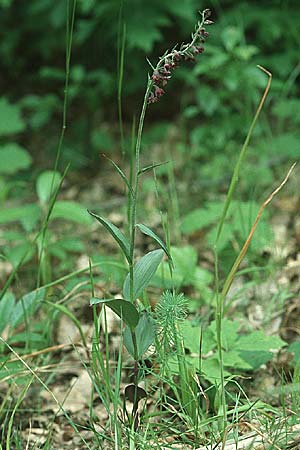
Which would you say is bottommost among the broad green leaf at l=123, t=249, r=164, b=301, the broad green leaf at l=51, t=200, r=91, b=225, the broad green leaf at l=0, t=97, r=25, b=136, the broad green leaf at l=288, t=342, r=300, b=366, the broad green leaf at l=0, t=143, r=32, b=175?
the broad green leaf at l=288, t=342, r=300, b=366

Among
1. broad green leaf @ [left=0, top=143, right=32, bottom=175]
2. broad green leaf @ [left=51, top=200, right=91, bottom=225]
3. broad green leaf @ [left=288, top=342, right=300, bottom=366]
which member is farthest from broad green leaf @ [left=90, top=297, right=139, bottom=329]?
broad green leaf @ [left=0, top=143, right=32, bottom=175]

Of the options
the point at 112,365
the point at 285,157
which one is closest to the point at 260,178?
the point at 285,157

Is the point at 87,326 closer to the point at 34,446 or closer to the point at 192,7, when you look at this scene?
the point at 34,446

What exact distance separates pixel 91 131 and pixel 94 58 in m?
0.40

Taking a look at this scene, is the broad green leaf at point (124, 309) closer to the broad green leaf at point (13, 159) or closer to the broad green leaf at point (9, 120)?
the broad green leaf at point (13, 159)

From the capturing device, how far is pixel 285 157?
3.00m

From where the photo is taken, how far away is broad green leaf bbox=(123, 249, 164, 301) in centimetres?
138

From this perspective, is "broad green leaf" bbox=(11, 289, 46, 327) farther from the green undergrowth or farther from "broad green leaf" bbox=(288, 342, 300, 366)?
"broad green leaf" bbox=(288, 342, 300, 366)

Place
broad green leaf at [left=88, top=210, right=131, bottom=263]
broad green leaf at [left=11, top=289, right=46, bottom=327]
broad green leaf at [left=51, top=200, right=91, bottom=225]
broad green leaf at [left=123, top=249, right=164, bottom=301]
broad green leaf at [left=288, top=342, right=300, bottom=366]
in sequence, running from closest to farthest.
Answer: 1. broad green leaf at [left=88, top=210, right=131, bottom=263]
2. broad green leaf at [left=123, top=249, right=164, bottom=301]
3. broad green leaf at [left=288, top=342, right=300, bottom=366]
4. broad green leaf at [left=11, top=289, right=46, bottom=327]
5. broad green leaf at [left=51, top=200, right=91, bottom=225]

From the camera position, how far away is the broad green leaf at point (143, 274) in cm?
138

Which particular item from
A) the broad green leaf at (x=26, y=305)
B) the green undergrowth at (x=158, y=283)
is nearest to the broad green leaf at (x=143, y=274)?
the green undergrowth at (x=158, y=283)

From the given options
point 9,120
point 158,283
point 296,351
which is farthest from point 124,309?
point 9,120

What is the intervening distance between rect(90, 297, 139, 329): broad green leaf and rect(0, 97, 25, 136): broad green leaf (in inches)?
84.6

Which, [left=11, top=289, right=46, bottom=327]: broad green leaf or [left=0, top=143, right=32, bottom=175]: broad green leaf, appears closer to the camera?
[left=11, top=289, right=46, bottom=327]: broad green leaf
